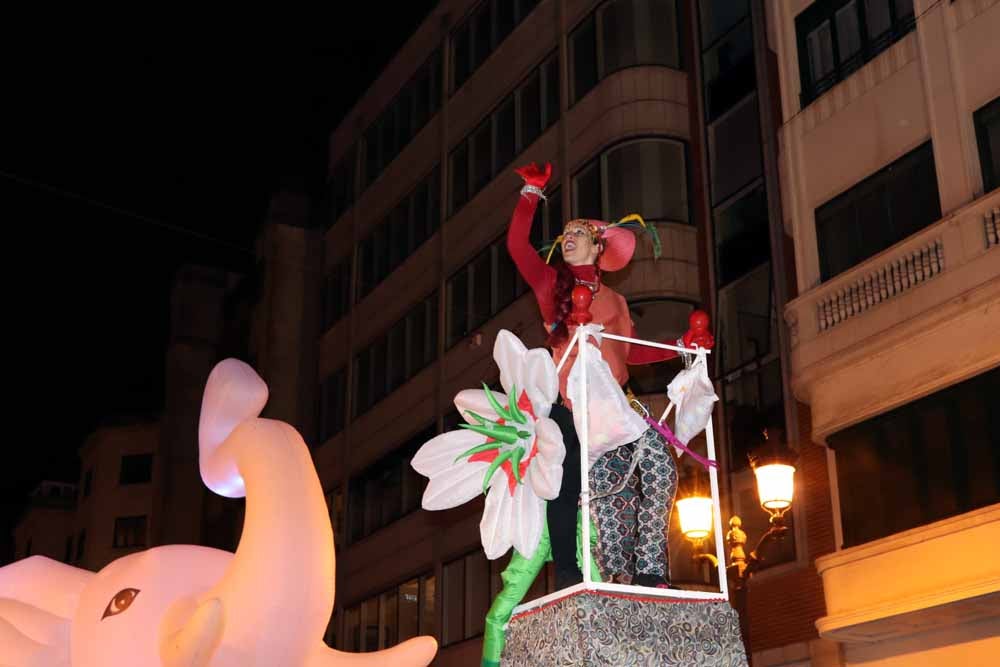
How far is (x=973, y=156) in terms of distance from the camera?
14.8 m

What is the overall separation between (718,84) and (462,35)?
828 centimetres

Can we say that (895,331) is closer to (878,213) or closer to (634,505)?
(878,213)

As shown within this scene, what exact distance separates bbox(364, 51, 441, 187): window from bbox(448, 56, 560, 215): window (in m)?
2.29

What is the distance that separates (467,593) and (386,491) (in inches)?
187

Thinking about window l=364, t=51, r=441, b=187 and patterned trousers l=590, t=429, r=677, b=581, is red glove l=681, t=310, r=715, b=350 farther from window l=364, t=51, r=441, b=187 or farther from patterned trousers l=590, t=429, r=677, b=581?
window l=364, t=51, r=441, b=187

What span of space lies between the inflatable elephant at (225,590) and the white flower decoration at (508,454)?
92 cm

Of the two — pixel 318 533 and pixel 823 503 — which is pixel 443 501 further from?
pixel 823 503

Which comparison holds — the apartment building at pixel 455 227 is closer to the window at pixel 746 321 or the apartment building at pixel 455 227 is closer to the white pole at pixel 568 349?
the window at pixel 746 321

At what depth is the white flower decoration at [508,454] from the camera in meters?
6.08

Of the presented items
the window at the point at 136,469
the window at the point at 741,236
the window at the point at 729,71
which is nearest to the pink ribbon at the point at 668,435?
the window at the point at 741,236

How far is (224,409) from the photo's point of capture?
26.2ft

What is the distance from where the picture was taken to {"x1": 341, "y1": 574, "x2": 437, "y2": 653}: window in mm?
25625

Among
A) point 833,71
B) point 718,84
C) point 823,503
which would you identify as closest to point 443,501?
point 823,503

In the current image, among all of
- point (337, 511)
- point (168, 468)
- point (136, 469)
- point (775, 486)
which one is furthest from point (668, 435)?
point (136, 469)
